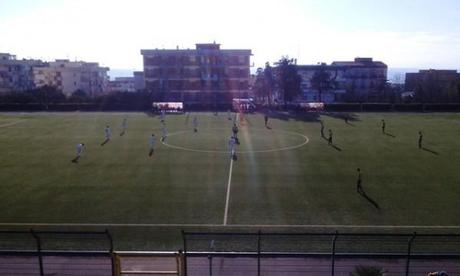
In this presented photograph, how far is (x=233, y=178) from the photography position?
2500 centimetres

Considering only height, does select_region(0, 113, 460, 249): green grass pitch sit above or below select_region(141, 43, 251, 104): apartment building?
below

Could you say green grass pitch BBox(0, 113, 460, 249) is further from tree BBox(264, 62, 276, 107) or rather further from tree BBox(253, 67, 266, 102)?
tree BBox(253, 67, 266, 102)

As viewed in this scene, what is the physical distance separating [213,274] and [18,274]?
542 centimetres

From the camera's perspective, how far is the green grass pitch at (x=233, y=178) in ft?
62.6

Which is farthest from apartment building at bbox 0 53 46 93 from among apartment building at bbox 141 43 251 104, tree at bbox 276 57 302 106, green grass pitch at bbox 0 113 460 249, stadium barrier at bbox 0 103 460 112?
green grass pitch at bbox 0 113 460 249

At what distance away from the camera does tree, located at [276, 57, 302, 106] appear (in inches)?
2803

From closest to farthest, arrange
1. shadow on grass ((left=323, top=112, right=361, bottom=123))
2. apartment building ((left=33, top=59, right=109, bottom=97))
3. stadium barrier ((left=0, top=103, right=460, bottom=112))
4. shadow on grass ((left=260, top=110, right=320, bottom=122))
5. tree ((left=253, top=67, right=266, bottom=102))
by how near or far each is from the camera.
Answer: shadow on grass ((left=323, top=112, right=361, bottom=123)) → shadow on grass ((left=260, top=110, right=320, bottom=122)) → stadium barrier ((left=0, top=103, right=460, bottom=112)) → tree ((left=253, top=67, right=266, bottom=102)) → apartment building ((left=33, top=59, right=109, bottom=97))

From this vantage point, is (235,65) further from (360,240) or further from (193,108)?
(360,240)

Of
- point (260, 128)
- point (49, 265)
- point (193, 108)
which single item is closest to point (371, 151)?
point (260, 128)

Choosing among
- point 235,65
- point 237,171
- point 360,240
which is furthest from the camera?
point 235,65

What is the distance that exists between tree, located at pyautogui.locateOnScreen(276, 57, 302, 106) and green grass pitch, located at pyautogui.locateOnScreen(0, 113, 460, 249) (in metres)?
28.5

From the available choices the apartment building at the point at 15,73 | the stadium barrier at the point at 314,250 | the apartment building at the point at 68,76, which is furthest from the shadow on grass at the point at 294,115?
the apartment building at the point at 15,73

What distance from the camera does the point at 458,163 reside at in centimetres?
2842

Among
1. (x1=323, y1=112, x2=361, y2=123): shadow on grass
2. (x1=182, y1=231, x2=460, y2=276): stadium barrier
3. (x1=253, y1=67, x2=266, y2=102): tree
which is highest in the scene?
(x1=253, y1=67, x2=266, y2=102): tree
